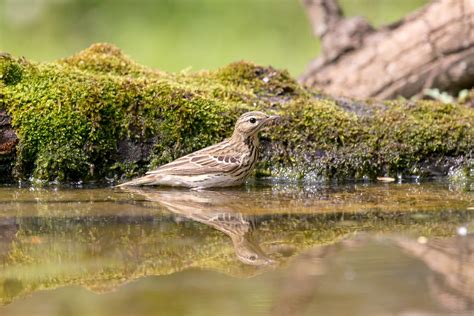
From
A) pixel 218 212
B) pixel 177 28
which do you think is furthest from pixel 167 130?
pixel 177 28

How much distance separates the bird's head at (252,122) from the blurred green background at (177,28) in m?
7.90

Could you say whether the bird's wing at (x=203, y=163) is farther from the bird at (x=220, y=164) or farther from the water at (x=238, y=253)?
the water at (x=238, y=253)

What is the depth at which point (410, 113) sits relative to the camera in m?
8.59

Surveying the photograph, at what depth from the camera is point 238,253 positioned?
4809mm

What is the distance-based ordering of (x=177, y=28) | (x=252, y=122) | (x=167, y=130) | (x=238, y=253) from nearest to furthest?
(x=238, y=253)
(x=252, y=122)
(x=167, y=130)
(x=177, y=28)

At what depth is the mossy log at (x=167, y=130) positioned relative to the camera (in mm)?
7781

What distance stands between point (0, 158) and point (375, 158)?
3.42 meters

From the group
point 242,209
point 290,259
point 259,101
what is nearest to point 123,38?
point 259,101

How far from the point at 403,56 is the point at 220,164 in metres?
4.58

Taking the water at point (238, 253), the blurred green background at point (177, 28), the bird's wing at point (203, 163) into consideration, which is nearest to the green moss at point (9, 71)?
the water at point (238, 253)

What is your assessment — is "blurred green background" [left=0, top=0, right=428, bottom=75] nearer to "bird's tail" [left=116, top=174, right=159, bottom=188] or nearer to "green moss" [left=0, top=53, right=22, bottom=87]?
"green moss" [left=0, top=53, right=22, bottom=87]

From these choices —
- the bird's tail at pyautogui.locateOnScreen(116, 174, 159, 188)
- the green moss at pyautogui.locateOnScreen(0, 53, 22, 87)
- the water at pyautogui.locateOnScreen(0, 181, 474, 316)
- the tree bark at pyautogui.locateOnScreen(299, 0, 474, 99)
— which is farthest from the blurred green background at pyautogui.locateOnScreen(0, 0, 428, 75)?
the water at pyautogui.locateOnScreen(0, 181, 474, 316)

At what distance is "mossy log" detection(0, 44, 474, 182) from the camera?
7.78 metres

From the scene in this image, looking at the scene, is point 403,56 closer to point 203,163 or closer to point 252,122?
point 252,122
